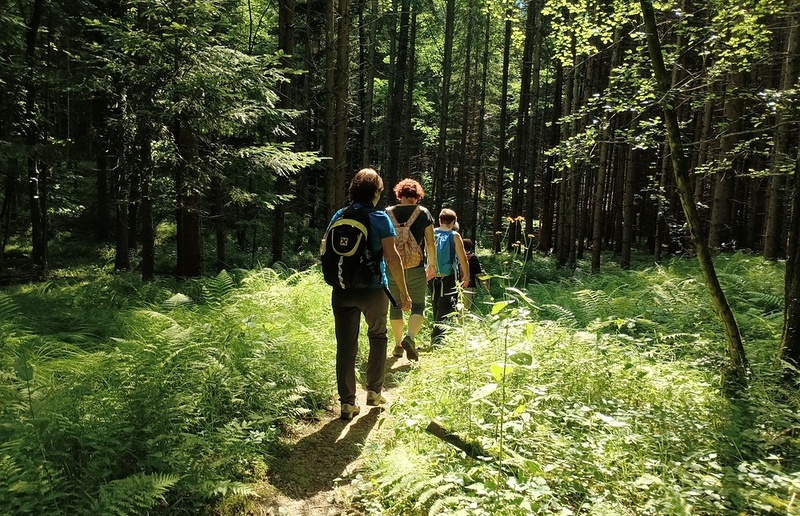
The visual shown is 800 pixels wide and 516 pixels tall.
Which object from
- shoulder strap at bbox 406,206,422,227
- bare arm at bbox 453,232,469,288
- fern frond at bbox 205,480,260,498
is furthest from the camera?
bare arm at bbox 453,232,469,288

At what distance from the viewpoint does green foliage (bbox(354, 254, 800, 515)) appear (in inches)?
101

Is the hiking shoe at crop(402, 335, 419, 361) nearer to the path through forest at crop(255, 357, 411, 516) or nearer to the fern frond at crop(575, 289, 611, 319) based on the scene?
the path through forest at crop(255, 357, 411, 516)

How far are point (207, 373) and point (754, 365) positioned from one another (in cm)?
501

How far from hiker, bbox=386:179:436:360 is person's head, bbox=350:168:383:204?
4.53 feet

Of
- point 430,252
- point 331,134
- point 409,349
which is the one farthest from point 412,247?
point 331,134

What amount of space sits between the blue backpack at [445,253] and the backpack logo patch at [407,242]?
631 mm

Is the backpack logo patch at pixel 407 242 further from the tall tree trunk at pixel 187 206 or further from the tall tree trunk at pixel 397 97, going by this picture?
the tall tree trunk at pixel 397 97

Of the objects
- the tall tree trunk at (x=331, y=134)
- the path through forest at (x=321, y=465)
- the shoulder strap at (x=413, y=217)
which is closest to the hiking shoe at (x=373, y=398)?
the path through forest at (x=321, y=465)

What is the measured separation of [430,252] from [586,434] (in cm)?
340

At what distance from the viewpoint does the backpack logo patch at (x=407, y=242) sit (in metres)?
5.96

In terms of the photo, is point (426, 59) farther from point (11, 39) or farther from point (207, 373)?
point (207, 373)

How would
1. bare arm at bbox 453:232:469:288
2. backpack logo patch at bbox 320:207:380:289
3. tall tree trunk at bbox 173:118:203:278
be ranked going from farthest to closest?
1. tall tree trunk at bbox 173:118:203:278
2. bare arm at bbox 453:232:469:288
3. backpack logo patch at bbox 320:207:380:289

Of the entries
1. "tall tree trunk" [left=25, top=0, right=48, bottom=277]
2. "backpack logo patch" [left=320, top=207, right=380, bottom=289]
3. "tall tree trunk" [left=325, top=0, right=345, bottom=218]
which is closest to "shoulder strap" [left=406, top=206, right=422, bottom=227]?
"backpack logo patch" [left=320, top=207, right=380, bottom=289]

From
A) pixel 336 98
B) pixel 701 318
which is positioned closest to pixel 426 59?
pixel 336 98
